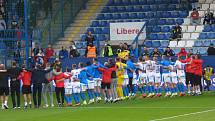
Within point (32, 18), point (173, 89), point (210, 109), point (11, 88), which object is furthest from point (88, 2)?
point (210, 109)

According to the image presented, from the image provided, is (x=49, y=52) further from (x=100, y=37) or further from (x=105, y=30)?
(x=105, y=30)

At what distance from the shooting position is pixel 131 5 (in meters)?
51.2

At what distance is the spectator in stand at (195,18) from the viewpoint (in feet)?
153

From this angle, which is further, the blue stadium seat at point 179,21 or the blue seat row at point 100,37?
the blue seat row at point 100,37

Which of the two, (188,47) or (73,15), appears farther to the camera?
(73,15)

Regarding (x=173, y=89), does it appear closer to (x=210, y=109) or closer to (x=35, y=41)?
(x=210, y=109)

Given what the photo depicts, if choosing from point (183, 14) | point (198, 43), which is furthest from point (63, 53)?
point (183, 14)

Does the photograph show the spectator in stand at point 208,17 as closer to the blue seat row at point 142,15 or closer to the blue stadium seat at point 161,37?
the blue seat row at point 142,15

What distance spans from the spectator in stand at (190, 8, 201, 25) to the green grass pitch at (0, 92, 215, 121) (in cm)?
1321

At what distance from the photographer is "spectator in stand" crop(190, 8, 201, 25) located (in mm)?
46688

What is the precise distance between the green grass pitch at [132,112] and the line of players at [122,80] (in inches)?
34.1

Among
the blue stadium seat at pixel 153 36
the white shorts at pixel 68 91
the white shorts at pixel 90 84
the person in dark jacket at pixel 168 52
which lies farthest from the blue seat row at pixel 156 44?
the white shorts at pixel 68 91

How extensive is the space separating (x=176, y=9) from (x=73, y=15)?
304 inches

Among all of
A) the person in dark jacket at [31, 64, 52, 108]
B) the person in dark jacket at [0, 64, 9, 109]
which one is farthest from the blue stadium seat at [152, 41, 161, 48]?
the person in dark jacket at [0, 64, 9, 109]
